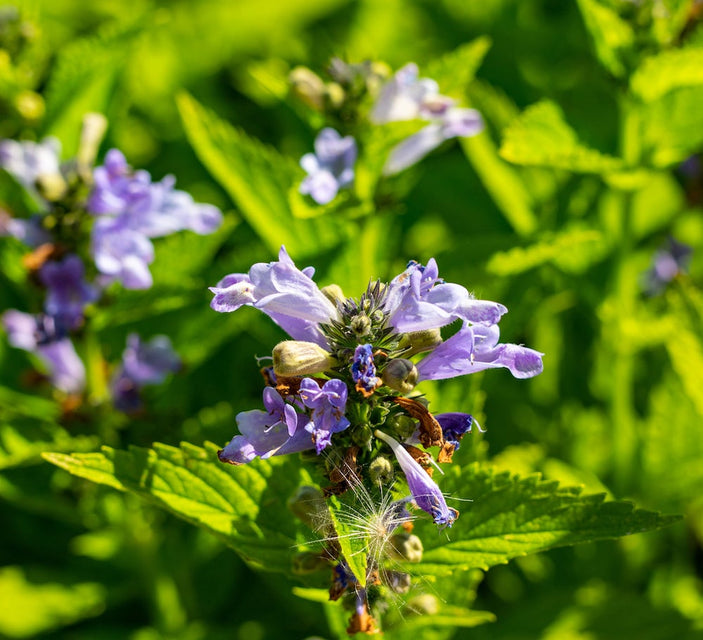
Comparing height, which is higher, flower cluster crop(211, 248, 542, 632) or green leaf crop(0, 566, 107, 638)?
flower cluster crop(211, 248, 542, 632)

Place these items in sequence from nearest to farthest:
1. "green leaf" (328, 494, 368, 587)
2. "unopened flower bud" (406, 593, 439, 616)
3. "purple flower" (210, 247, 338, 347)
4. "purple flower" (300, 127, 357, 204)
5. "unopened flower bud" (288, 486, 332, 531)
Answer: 1. "green leaf" (328, 494, 368, 587)
2. "purple flower" (210, 247, 338, 347)
3. "unopened flower bud" (288, 486, 332, 531)
4. "unopened flower bud" (406, 593, 439, 616)
5. "purple flower" (300, 127, 357, 204)

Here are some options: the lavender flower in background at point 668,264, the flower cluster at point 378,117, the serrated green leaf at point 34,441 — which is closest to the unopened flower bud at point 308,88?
the flower cluster at point 378,117

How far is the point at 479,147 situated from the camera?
3387 mm

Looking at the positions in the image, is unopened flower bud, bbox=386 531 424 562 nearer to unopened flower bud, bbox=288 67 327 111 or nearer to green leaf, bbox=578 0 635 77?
unopened flower bud, bbox=288 67 327 111

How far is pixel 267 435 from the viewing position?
166 centimetres

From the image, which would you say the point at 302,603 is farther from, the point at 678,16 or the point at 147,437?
the point at 678,16

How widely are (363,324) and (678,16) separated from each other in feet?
6.67

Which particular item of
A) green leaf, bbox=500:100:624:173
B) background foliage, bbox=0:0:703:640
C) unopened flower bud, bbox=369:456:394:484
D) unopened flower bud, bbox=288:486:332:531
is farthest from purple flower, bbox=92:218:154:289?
unopened flower bud, bbox=369:456:394:484

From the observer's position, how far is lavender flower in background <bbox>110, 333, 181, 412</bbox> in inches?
118

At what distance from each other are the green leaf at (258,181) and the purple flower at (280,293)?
109 cm

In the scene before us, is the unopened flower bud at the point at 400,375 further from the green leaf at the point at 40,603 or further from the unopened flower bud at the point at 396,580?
the green leaf at the point at 40,603

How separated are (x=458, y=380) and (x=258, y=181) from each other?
113 centimetres

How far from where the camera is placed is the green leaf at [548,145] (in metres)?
2.58

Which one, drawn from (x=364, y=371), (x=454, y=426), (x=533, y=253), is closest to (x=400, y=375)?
(x=364, y=371)
